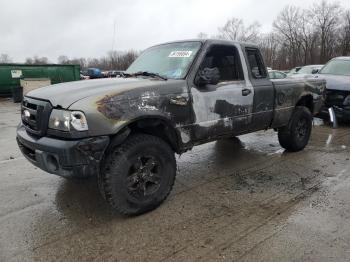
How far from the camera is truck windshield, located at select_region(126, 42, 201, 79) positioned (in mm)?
4312

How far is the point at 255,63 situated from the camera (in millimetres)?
5320

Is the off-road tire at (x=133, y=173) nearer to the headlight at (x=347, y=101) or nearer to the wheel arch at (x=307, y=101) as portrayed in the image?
the wheel arch at (x=307, y=101)

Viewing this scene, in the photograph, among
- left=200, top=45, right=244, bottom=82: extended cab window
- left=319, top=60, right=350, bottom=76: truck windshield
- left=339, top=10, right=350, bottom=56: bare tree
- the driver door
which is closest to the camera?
the driver door

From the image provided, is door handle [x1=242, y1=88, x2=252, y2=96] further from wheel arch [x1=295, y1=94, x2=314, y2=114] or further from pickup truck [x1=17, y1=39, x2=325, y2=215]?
wheel arch [x1=295, y1=94, x2=314, y2=114]

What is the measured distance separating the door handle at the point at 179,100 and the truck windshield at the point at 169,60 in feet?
0.97

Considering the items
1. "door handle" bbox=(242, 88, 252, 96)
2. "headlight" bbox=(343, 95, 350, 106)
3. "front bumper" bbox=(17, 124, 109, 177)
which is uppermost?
"door handle" bbox=(242, 88, 252, 96)

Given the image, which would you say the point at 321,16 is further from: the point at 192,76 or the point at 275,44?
the point at 192,76

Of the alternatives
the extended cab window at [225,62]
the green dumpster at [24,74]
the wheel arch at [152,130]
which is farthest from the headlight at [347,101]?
the green dumpster at [24,74]

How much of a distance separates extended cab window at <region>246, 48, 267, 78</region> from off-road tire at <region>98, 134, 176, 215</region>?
6.63ft

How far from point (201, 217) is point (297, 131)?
329 centimetres

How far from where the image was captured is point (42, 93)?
380 centimetres

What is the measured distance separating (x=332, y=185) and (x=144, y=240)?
9.20 feet

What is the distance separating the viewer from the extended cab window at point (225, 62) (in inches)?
180

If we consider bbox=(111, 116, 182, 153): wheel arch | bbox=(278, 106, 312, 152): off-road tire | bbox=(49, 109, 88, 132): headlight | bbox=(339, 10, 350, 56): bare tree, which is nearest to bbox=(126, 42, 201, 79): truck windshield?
bbox=(111, 116, 182, 153): wheel arch
